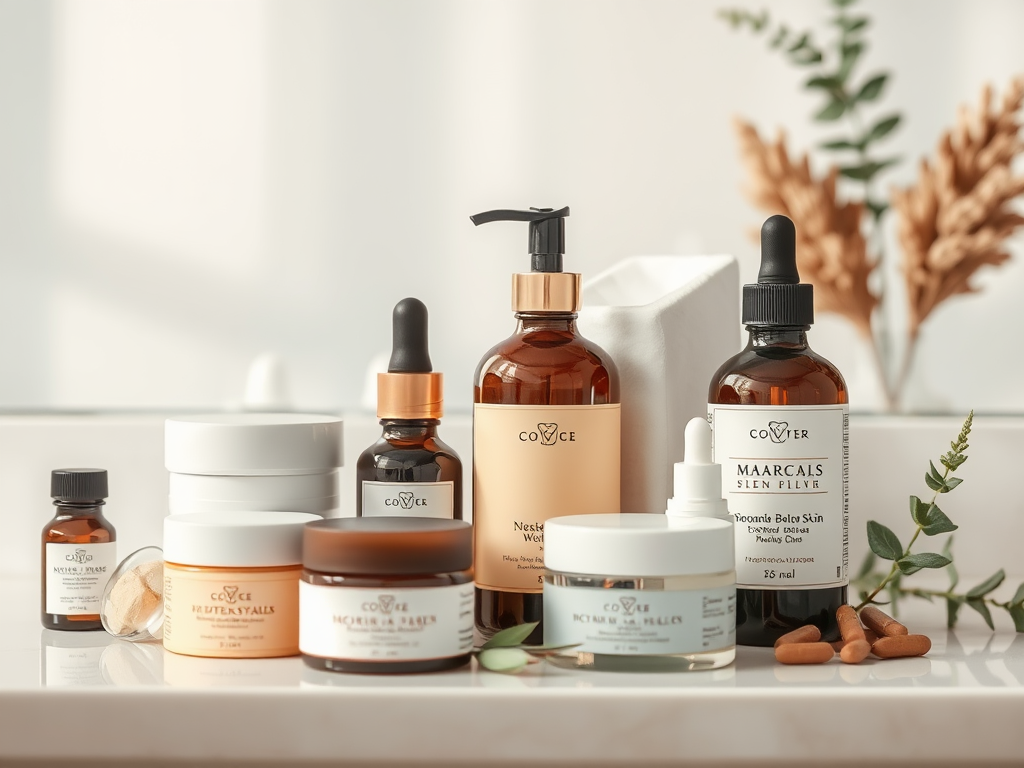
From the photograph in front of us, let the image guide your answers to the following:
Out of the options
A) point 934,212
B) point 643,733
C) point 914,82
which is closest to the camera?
point 643,733

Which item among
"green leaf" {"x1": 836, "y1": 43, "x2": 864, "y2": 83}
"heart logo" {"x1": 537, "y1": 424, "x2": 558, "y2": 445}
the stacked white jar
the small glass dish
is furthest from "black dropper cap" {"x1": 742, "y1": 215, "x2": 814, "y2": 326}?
"green leaf" {"x1": 836, "y1": 43, "x2": 864, "y2": 83}

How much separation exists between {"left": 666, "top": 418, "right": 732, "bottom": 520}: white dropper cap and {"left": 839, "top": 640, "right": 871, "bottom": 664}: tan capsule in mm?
75

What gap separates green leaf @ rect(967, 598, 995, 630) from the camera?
560 millimetres

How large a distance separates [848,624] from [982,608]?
0.12 metres

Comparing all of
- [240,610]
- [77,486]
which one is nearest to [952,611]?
[240,610]

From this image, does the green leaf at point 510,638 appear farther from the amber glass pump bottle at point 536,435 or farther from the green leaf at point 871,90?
the green leaf at point 871,90

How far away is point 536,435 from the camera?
0.49m

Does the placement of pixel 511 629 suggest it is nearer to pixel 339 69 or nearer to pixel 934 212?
pixel 934 212

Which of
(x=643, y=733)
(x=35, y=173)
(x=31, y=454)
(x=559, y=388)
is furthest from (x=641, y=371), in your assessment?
(x=35, y=173)

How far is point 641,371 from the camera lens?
0.54 metres

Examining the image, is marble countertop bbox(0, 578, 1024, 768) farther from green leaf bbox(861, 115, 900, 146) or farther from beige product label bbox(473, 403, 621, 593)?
green leaf bbox(861, 115, 900, 146)

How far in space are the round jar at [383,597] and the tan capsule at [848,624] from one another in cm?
18

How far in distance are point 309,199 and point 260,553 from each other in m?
0.59

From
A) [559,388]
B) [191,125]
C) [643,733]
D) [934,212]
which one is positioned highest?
[191,125]
